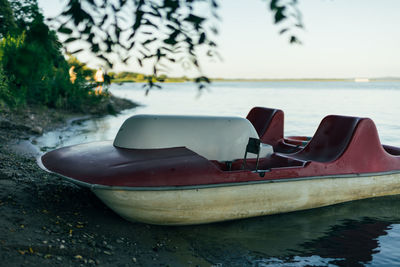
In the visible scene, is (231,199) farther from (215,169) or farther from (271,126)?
(271,126)

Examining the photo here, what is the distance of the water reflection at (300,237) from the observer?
13.9ft

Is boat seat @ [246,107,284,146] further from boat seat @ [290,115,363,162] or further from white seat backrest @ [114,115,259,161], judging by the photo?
white seat backrest @ [114,115,259,161]

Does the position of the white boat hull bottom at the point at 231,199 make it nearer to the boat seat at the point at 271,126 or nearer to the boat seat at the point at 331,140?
the boat seat at the point at 331,140

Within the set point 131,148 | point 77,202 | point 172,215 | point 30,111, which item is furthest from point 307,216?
point 30,111

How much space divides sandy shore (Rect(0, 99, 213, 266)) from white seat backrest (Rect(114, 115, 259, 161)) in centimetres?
97

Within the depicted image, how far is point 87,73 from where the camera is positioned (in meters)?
2.34

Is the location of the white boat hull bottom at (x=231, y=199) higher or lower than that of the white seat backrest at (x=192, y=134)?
lower

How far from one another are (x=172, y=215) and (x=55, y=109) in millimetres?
16588

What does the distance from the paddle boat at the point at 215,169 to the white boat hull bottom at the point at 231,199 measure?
0.01 m

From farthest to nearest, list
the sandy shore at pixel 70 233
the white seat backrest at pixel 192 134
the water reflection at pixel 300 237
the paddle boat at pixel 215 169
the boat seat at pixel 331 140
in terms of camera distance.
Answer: the boat seat at pixel 331 140, the white seat backrest at pixel 192 134, the paddle boat at pixel 215 169, the water reflection at pixel 300 237, the sandy shore at pixel 70 233

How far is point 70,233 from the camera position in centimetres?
395

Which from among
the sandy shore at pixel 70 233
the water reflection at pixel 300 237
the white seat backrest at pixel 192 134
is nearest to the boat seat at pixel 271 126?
the white seat backrest at pixel 192 134

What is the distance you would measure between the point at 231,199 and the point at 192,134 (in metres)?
0.98

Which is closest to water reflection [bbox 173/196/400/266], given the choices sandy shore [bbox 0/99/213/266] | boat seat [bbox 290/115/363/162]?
sandy shore [bbox 0/99/213/266]
